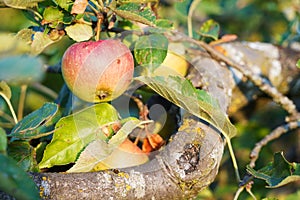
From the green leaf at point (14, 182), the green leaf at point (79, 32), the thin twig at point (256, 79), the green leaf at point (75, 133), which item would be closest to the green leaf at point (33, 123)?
the green leaf at point (75, 133)

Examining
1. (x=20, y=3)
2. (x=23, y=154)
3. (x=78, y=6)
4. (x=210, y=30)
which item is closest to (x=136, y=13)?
(x=78, y=6)

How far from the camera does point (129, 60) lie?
89 cm

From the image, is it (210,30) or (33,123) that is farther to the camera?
(210,30)

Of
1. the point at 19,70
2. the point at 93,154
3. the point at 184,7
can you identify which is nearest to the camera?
the point at 19,70

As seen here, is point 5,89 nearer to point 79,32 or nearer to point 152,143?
point 79,32

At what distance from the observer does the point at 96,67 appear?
2.82ft

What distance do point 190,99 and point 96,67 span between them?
0.18 m

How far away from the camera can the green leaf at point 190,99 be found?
809 millimetres

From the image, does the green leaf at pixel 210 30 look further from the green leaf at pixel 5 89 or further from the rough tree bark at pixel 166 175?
the green leaf at pixel 5 89

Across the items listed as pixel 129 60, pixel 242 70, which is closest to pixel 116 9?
pixel 129 60

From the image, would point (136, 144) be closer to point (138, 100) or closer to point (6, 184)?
point (138, 100)

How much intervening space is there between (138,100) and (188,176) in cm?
28

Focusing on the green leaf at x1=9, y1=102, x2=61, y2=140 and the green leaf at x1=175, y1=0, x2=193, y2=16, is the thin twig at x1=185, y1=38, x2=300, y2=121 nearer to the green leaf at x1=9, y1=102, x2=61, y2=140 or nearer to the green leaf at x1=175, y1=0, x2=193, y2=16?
the green leaf at x1=175, y1=0, x2=193, y2=16

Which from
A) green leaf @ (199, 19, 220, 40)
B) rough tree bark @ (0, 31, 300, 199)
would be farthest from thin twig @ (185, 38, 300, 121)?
rough tree bark @ (0, 31, 300, 199)
